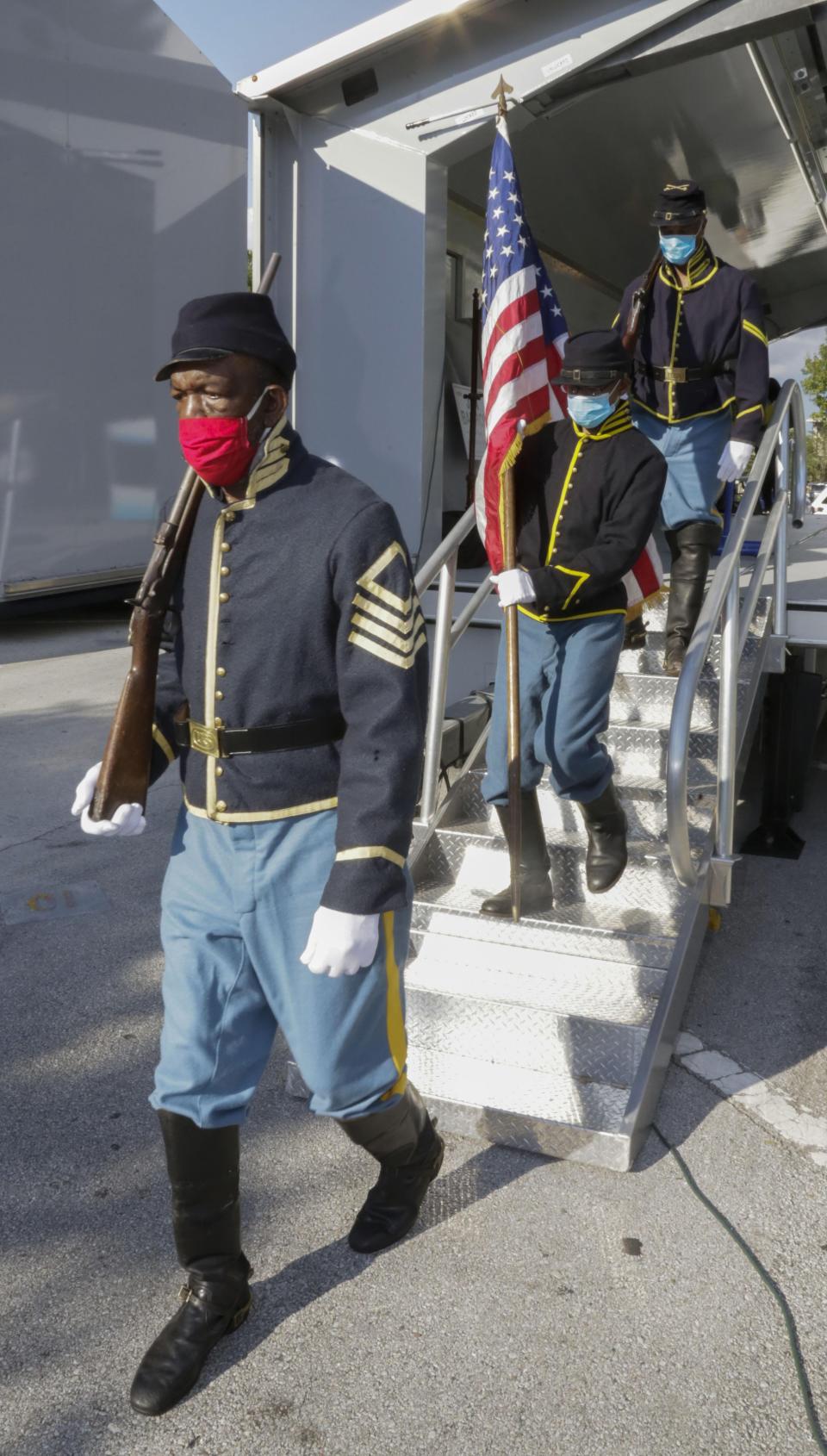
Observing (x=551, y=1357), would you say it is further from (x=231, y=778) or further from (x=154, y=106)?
(x=154, y=106)

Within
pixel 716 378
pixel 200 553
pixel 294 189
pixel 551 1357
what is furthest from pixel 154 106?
pixel 551 1357

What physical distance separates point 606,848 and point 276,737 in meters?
1.84

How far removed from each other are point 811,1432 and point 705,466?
3607 mm

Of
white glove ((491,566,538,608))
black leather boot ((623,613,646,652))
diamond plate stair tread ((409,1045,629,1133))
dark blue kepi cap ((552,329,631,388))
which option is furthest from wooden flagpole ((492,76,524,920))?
black leather boot ((623,613,646,652))

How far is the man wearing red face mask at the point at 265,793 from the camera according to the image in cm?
213

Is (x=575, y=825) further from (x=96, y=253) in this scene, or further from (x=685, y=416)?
(x=96, y=253)

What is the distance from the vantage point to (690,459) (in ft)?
16.0

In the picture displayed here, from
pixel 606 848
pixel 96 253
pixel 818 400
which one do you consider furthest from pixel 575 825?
pixel 818 400

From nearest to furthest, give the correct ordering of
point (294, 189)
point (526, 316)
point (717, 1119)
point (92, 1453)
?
point (92, 1453), point (717, 1119), point (526, 316), point (294, 189)

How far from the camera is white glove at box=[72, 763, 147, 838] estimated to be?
2.30 m

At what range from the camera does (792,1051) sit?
140 inches

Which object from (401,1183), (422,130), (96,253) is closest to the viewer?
(401,1183)

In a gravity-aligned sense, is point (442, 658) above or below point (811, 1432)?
above

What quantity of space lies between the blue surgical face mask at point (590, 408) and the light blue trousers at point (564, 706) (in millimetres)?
586
